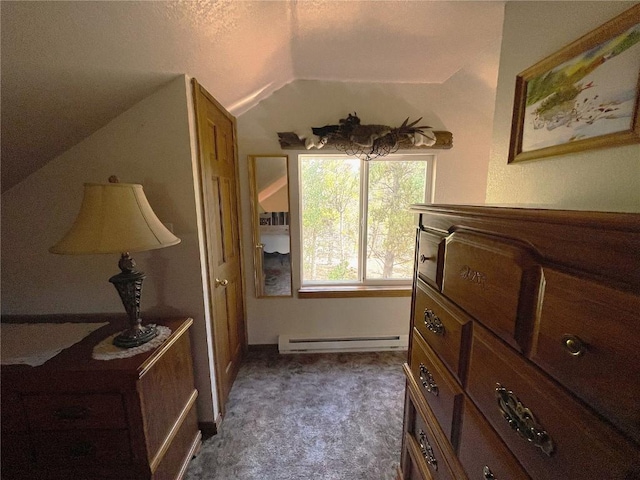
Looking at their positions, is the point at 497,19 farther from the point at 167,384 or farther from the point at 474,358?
the point at 167,384

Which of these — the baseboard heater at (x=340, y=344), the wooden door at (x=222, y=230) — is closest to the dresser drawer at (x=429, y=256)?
the wooden door at (x=222, y=230)

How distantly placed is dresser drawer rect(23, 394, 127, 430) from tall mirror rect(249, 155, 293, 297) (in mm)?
1421

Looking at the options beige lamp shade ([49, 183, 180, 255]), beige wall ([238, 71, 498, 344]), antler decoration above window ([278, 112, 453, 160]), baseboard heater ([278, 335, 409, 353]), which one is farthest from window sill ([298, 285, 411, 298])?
beige lamp shade ([49, 183, 180, 255])

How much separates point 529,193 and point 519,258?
69 centimetres

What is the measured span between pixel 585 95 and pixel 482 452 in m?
1.11

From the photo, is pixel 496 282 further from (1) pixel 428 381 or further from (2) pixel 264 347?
(2) pixel 264 347

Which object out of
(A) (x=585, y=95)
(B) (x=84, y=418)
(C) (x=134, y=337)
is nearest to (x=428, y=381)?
(A) (x=585, y=95)

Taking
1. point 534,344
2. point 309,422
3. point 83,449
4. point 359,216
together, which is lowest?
point 309,422

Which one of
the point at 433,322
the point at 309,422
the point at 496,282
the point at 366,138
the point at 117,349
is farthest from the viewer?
the point at 366,138

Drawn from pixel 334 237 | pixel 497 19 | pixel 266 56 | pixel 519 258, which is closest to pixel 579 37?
pixel 497 19

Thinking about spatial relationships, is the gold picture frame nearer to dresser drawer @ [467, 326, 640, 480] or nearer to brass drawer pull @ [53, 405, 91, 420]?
dresser drawer @ [467, 326, 640, 480]

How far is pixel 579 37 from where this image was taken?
0.86 meters

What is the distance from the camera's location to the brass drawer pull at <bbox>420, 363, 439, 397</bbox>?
0.93 m

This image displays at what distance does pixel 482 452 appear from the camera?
688 millimetres
